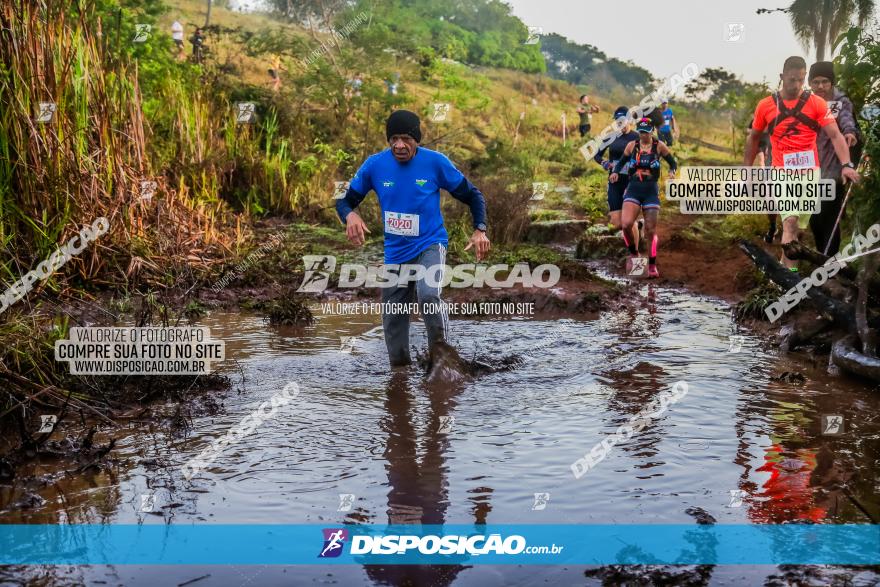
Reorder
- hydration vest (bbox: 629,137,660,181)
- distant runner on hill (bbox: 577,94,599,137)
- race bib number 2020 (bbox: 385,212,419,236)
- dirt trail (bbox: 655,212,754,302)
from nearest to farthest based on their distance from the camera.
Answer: race bib number 2020 (bbox: 385,212,419,236) < dirt trail (bbox: 655,212,754,302) < hydration vest (bbox: 629,137,660,181) < distant runner on hill (bbox: 577,94,599,137)

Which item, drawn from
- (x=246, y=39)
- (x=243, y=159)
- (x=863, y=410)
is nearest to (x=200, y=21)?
(x=246, y=39)

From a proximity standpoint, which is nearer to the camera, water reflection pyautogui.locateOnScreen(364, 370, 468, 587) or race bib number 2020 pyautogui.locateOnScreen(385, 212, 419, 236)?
water reflection pyautogui.locateOnScreen(364, 370, 468, 587)

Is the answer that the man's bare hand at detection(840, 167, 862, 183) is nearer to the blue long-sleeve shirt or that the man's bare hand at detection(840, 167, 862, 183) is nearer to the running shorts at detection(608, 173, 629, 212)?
the blue long-sleeve shirt

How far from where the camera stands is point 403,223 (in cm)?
694

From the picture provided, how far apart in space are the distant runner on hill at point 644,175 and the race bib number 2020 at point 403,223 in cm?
515

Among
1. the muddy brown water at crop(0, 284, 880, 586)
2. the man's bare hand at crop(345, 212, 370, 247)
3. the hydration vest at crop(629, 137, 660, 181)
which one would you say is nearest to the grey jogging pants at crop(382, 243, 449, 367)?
the muddy brown water at crop(0, 284, 880, 586)

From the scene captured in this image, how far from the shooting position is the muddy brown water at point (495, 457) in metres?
4.23

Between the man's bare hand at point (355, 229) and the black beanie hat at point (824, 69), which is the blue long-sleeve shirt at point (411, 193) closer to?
the man's bare hand at point (355, 229)

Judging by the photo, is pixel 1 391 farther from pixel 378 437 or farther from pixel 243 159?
pixel 243 159

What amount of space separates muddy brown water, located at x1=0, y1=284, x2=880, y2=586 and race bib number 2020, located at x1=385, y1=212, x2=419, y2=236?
123cm

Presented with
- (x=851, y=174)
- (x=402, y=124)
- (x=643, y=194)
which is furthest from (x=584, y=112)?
(x=402, y=124)

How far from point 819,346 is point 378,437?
4.30 metres

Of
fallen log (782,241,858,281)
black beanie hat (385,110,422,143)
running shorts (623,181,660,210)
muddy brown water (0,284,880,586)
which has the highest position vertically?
black beanie hat (385,110,422,143)

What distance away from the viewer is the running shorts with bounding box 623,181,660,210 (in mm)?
11336
